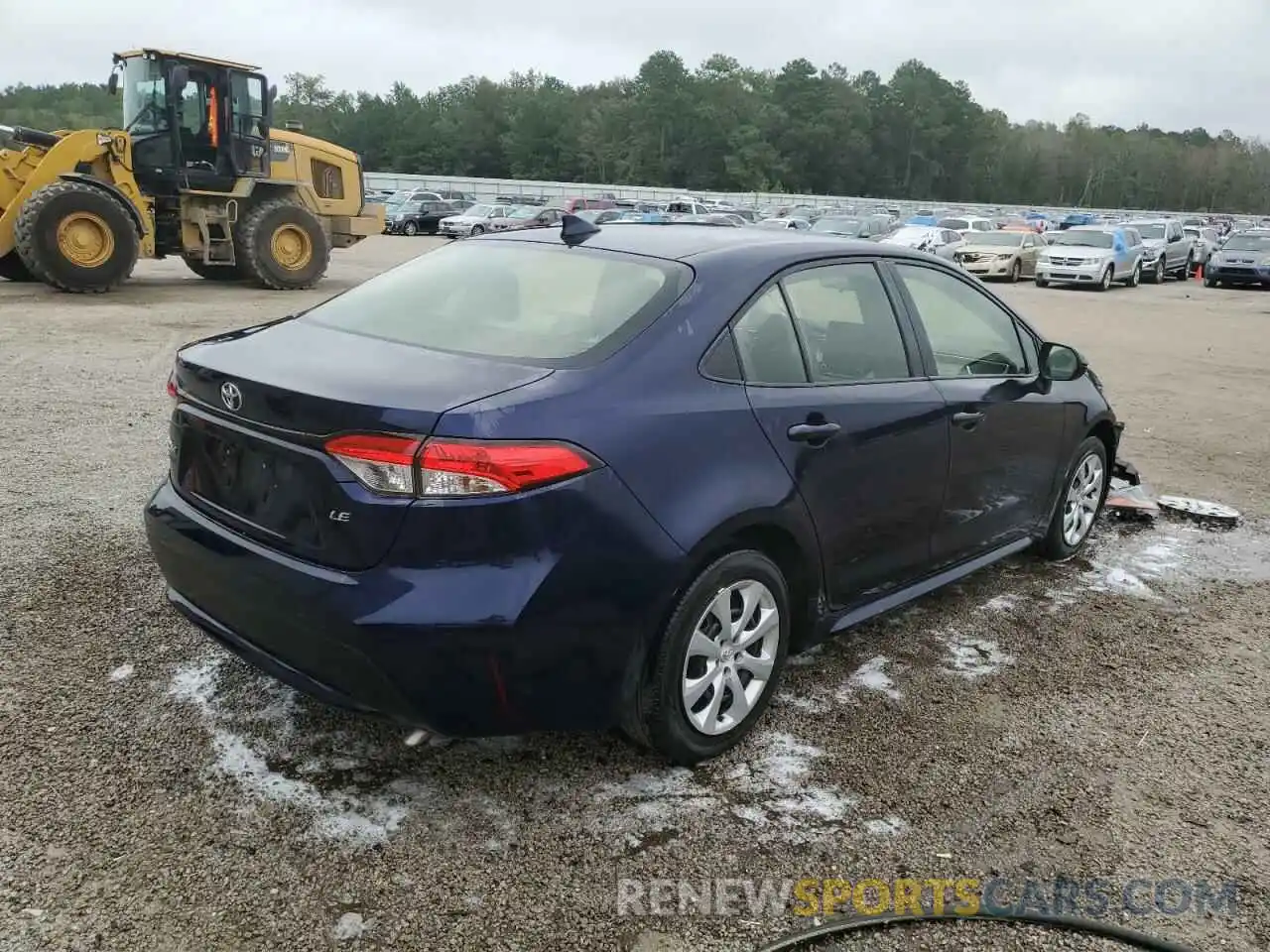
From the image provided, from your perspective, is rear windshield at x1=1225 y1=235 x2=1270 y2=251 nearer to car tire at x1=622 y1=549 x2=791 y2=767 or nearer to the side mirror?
the side mirror

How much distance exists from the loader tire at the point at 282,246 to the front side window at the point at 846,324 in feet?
46.4

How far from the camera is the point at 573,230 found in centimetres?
379

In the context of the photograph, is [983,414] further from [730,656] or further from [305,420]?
[305,420]

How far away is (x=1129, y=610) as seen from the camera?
473 centimetres

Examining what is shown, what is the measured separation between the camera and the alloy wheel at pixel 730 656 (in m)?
3.14

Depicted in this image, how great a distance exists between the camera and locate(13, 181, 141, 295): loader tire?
1357cm

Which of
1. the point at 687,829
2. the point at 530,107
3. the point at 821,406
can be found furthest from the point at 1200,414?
the point at 530,107

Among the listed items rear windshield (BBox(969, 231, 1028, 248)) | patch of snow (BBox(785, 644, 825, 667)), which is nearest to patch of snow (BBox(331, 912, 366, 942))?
patch of snow (BBox(785, 644, 825, 667))

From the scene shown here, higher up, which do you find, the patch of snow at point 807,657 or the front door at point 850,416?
the front door at point 850,416

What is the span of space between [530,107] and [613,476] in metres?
106

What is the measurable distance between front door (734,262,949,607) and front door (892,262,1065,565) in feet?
0.47

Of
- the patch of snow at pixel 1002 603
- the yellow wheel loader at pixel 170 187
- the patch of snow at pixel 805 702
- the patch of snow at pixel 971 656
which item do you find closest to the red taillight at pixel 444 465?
the patch of snow at pixel 805 702

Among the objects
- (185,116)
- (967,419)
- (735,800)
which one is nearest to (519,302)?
(735,800)

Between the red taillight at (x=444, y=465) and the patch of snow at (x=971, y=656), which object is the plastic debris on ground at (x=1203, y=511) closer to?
the patch of snow at (x=971, y=656)
